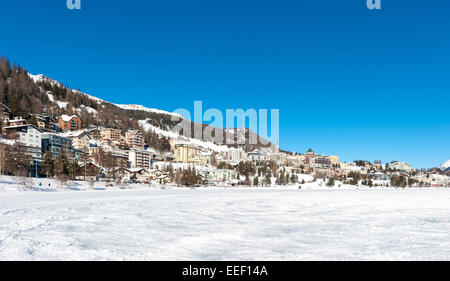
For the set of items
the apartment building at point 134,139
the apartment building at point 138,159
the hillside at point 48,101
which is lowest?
the apartment building at point 138,159

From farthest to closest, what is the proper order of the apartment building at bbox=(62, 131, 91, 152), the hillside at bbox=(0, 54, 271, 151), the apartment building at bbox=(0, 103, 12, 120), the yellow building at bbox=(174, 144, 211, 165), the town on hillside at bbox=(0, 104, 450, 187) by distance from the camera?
1. the yellow building at bbox=(174, 144, 211, 165)
2. the hillside at bbox=(0, 54, 271, 151)
3. the apartment building at bbox=(62, 131, 91, 152)
4. the apartment building at bbox=(0, 103, 12, 120)
5. the town on hillside at bbox=(0, 104, 450, 187)

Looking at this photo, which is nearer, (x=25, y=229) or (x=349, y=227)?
(x=25, y=229)

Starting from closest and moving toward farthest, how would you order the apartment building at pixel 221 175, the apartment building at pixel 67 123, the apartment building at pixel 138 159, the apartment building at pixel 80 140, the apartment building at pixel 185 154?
the apartment building at pixel 80 140 < the apartment building at pixel 221 175 < the apartment building at pixel 138 159 < the apartment building at pixel 67 123 < the apartment building at pixel 185 154

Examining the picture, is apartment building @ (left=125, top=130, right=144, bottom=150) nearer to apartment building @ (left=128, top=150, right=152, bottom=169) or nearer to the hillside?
the hillside

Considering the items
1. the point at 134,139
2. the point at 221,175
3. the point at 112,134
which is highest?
the point at 112,134

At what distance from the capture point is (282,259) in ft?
19.9

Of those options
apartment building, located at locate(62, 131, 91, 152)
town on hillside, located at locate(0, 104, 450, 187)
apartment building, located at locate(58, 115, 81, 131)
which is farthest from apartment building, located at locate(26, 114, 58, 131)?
apartment building, located at locate(58, 115, 81, 131)

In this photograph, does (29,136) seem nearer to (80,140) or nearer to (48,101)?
(80,140)

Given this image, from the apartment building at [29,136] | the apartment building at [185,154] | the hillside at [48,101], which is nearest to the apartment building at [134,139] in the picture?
the hillside at [48,101]

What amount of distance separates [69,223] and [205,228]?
439 centimetres

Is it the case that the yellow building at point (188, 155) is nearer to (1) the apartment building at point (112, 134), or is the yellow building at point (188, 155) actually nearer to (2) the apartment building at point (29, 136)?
(1) the apartment building at point (112, 134)

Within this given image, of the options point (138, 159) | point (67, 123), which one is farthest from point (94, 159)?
point (67, 123)
